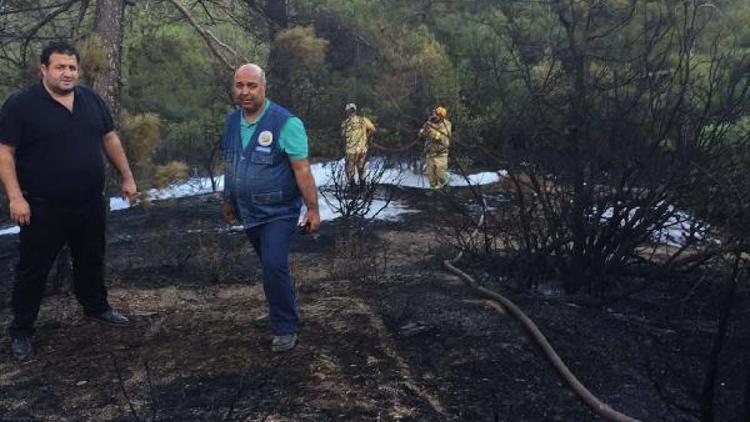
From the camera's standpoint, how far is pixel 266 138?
3.59 m

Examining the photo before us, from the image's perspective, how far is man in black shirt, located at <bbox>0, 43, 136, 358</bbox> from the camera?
3.55m

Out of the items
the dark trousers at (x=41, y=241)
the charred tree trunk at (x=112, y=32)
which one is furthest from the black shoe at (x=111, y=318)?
the charred tree trunk at (x=112, y=32)

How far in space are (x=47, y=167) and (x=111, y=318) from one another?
97 cm

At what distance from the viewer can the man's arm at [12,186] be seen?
350 cm

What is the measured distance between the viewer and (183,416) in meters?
2.93

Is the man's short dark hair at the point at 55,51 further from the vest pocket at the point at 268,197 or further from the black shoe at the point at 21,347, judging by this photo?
the black shoe at the point at 21,347

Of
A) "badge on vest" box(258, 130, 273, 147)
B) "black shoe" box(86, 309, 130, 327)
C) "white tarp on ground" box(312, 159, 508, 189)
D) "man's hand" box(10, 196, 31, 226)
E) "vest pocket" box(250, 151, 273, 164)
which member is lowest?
"black shoe" box(86, 309, 130, 327)

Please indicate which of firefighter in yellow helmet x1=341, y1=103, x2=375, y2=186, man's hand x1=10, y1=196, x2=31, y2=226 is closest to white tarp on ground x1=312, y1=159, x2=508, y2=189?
firefighter in yellow helmet x1=341, y1=103, x2=375, y2=186

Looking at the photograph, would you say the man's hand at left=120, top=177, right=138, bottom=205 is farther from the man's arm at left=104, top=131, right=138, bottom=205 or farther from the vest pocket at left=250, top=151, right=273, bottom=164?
the vest pocket at left=250, top=151, right=273, bottom=164

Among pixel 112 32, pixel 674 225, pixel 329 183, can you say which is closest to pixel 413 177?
pixel 329 183

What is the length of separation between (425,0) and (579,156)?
1263 centimetres

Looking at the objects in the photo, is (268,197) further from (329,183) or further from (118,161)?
(329,183)

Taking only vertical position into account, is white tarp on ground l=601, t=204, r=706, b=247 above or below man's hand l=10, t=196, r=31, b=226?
above

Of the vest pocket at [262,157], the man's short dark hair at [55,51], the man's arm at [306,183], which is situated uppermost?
the man's short dark hair at [55,51]
